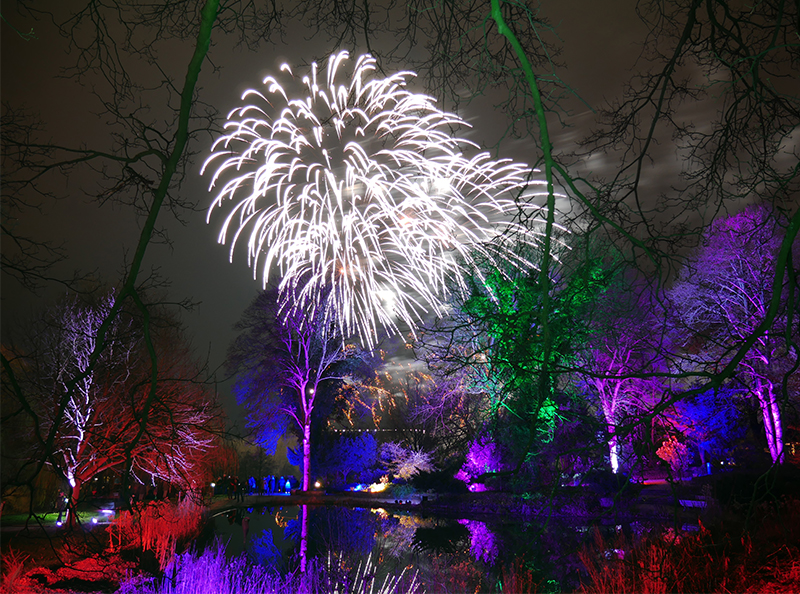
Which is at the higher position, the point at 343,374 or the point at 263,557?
the point at 343,374

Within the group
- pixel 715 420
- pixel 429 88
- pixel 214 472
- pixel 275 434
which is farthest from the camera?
pixel 275 434

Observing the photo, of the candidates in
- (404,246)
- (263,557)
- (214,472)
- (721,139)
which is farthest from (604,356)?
(721,139)

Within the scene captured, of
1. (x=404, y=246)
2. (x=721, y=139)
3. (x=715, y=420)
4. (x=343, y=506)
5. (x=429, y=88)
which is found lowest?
(x=343, y=506)

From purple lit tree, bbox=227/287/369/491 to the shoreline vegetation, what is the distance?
12.0 meters

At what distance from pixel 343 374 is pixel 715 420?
663 inches

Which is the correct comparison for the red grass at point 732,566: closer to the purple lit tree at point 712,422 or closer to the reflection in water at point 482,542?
the reflection in water at point 482,542

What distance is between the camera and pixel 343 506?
21.8 m

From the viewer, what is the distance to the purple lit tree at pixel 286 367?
2634 centimetres

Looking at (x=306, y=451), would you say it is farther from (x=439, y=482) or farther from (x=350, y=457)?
(x=439, y=482)

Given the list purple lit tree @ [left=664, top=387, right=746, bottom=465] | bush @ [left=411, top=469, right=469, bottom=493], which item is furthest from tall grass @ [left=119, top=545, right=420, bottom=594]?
purple lit tree @ [left=664, top=387, right=746, bottom=465]

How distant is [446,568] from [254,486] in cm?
1767

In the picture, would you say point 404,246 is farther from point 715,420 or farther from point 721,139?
point 715,420

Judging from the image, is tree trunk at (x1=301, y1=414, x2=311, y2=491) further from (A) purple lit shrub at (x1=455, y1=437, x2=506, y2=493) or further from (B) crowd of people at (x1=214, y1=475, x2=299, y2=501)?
(A) purple lit shrub at (x1=455, y1=437, x2=506, y2=493)

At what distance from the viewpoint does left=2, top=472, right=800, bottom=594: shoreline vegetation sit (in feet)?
16.4
